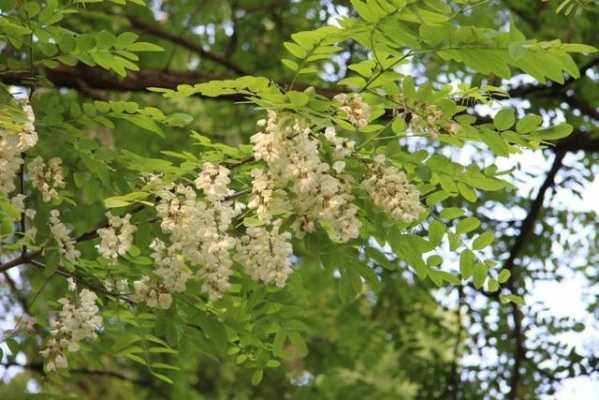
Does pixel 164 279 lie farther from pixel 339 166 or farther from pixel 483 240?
pixel 483 240

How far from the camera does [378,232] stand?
2.46 metres

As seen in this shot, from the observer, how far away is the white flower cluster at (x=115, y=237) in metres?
2.39

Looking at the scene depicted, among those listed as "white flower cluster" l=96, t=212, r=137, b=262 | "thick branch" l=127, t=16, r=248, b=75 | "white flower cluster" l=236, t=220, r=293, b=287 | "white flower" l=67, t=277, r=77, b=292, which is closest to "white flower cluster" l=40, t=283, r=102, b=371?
"white flower" l=67, t=277, r=77, b=292

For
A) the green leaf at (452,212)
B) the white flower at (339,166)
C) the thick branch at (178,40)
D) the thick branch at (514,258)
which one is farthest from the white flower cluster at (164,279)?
the thick branch at (178,40)

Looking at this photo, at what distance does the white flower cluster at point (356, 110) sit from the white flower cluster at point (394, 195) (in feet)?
0.29

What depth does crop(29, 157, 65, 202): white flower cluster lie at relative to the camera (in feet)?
8.71

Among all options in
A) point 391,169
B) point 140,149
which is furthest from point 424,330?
point 391,169

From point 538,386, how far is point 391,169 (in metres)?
3.12

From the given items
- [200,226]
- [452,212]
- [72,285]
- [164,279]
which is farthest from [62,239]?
[452,212]

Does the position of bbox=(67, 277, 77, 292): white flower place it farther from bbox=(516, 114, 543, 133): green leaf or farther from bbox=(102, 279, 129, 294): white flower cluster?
bbox=(516, 114, 543, 133): green leaf

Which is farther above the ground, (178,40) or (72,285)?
(178,40)

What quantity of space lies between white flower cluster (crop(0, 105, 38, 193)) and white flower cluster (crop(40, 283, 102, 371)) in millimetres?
376

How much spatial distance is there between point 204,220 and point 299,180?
0.27m

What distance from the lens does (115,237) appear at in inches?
94.7
